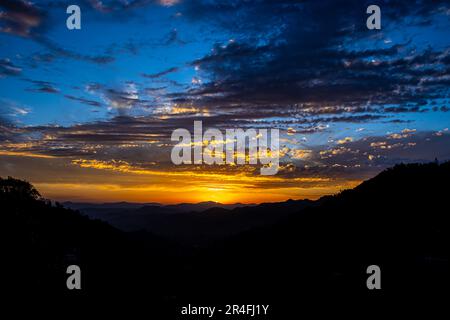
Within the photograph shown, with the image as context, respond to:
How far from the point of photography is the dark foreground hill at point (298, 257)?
30783 millimetres

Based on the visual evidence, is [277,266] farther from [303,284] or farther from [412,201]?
[412,201]

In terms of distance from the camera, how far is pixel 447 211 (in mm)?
39250

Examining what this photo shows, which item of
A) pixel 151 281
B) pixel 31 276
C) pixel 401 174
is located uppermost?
pixel 401 174

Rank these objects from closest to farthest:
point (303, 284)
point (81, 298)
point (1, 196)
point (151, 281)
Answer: point (81, 298) → point (303, 284) → point (1, 196) → point (151, 281)

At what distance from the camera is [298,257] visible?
5278 cm

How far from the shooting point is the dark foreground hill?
3078cm

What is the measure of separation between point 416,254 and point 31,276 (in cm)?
3542

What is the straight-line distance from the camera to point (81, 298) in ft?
117

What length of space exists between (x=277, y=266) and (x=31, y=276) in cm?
3292
